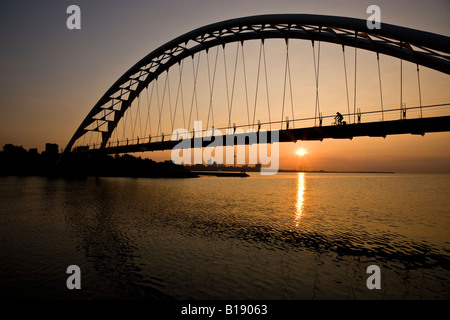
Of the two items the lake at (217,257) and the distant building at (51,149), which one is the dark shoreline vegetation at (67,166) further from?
the lake at (217,257)

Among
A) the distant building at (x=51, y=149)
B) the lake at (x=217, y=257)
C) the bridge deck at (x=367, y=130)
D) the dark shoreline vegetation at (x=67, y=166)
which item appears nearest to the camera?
the lake at (x=217, y=257)

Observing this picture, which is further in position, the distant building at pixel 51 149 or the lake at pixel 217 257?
the distant building at pixel 51 149

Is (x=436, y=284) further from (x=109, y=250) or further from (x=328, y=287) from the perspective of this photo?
(x=109, y=250)

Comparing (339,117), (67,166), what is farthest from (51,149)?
(339,117)

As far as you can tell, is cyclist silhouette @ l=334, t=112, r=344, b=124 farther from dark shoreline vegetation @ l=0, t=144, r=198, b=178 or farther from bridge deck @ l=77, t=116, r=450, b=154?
dark shoreline vegetation @ l=0, t=144, r=198, b=178

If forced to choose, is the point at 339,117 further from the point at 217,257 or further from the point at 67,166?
the point at 67,166

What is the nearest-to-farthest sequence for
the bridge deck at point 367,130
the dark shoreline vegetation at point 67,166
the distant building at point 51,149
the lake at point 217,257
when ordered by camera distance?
the lake at point 217,257 → the bridge deck at point 367,130 → the dark shoreline vegetation at point 67,166 → the distant building at point 51,149

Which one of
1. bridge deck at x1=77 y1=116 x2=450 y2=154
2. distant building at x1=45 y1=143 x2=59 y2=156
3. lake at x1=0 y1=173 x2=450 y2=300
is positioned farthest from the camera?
distant building at x1=45 y1=143 x2=59 y2=156

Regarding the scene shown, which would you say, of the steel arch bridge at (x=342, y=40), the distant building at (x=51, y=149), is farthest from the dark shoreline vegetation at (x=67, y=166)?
the steel arch bridge at (x=342, y=40)

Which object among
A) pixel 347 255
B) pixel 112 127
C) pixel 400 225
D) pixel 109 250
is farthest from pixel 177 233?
pixel 112 127

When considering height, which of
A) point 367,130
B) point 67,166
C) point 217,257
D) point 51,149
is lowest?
point 217,257

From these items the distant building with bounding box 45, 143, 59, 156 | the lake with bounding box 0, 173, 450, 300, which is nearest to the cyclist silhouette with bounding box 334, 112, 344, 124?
the lake with bounding box 0, 173, 450, 300
